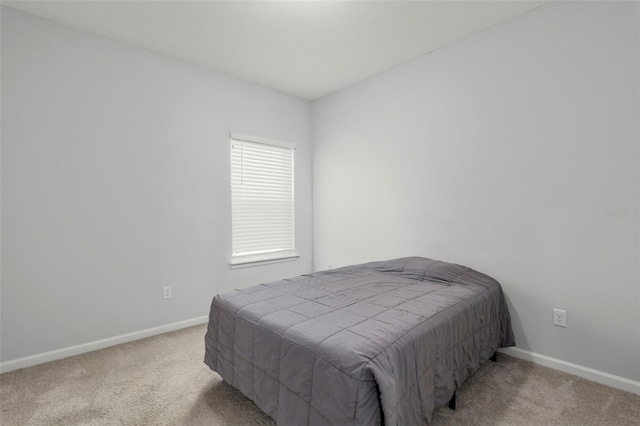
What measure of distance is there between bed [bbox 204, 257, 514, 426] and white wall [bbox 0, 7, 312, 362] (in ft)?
4.12

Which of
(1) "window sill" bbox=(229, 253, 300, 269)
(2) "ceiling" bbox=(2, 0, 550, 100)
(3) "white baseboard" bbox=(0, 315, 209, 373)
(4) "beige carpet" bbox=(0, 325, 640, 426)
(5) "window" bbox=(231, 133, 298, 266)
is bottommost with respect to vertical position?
(4) "beige carpet" bbox=(0, 325, 640, 426)

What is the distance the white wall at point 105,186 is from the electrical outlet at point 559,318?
2.82m

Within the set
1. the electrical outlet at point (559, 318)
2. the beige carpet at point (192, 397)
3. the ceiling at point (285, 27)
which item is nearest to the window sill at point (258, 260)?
the beige carpet at point (192, 397)

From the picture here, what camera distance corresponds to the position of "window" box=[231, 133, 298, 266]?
3.52m

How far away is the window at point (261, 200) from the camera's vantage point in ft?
11.6

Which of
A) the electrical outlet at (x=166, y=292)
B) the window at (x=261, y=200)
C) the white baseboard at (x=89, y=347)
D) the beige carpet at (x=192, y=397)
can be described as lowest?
the beige carpet at (x=192, y=397)

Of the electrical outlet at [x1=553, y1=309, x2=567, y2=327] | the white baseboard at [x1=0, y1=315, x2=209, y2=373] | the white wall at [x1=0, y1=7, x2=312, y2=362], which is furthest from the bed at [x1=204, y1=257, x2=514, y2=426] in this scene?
the white wall at [x1=0, y1=7, x2=312, y2=362]

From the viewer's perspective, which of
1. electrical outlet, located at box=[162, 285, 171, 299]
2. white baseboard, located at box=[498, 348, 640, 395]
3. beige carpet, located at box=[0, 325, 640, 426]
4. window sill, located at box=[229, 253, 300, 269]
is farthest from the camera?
window sill, located at box=[229, 253, 300, 269]

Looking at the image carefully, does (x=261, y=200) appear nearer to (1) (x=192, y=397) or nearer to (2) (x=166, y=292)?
(2) (x=166, y=292)

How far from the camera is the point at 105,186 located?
267 centimetres

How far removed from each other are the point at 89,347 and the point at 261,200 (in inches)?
80.8

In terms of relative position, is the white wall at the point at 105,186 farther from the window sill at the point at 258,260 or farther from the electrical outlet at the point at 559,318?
the electrical outlet at the point at 559,318

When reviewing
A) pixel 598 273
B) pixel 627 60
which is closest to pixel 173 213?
pixel 598 273

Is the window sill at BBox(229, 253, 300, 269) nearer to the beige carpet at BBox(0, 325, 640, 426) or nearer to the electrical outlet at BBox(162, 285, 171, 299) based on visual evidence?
the electrical outlet at BBox(162, 285, 171, 299)
